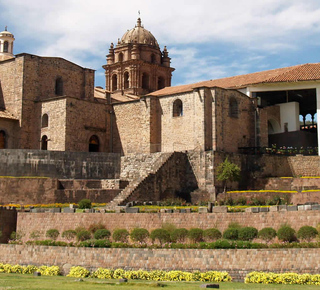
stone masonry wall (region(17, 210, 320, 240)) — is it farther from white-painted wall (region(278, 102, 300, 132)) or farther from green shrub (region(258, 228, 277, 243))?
white-painted wall (region(278, 102, 300, 132))

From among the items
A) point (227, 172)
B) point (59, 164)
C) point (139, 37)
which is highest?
point (139, 37)

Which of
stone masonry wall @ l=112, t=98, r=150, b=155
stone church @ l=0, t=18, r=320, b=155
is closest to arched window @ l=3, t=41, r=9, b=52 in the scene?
stone church @ l=0, t=18, r=320, b=155

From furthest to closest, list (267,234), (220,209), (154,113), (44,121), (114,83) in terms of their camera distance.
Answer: (114,83), (44,121), (154,113), (220,209), (267,234)

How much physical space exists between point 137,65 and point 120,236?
119ft

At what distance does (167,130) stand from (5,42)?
21382mm

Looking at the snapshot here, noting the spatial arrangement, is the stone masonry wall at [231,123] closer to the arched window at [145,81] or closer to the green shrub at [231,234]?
the green shrub at [231,234]

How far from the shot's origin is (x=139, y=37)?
195 ft

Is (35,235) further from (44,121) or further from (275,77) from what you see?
(275,77)

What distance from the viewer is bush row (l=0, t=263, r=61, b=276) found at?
837 inches

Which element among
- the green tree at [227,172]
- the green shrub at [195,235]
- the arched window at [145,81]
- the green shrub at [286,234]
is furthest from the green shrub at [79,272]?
A: the arched window at [145,81]

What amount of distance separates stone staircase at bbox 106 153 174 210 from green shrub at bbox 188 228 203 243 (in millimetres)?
7340

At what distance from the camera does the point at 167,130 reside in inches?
1593

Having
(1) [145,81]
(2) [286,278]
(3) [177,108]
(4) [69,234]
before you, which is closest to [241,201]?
(4) [69,234]

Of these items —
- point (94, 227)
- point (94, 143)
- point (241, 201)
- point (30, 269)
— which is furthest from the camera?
point (94, 143)
